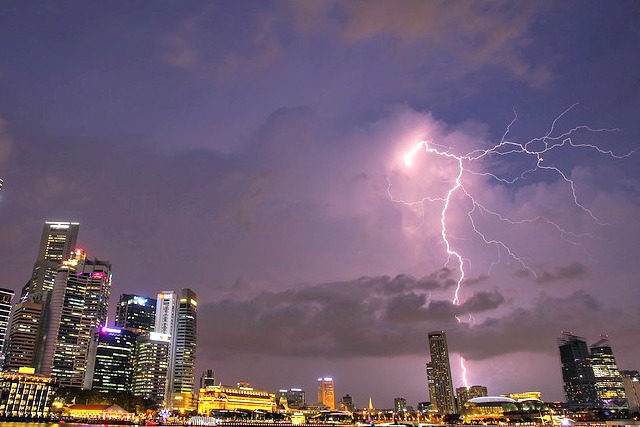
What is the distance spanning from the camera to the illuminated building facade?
153m

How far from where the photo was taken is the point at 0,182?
Answer: 7416 inches

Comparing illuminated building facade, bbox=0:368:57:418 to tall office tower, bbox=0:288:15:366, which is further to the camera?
tall office tower, bbox=0:288:15:366

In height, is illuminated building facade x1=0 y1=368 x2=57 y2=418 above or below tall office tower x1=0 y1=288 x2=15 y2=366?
below

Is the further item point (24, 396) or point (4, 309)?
point (4, 309)

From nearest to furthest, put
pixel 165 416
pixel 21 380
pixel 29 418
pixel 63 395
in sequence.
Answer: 1. pixel 29 418
2. pixel 21 380
3. pixel 63 395
4. pixel 165 416

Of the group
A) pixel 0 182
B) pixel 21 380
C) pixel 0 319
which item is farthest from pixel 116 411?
pixel 0 182

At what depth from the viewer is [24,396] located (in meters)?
157

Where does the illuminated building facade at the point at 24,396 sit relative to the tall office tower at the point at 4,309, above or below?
below

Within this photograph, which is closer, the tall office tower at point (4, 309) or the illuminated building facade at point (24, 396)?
the illuminated building facade at point (24, 396)

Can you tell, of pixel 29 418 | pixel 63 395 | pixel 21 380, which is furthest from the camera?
pixel 63 395

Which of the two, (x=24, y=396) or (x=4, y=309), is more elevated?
(x=4, y=309)

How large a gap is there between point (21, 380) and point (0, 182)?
75229 millimetres

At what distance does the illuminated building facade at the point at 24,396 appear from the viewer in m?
153

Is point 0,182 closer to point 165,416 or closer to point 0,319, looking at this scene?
point 0,319
